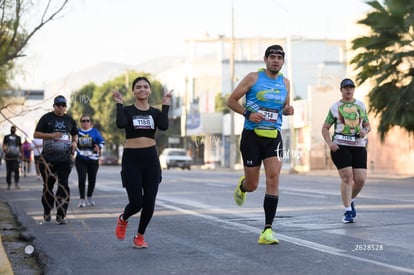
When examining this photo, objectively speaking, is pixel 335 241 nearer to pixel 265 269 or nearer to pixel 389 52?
pixel 265 269

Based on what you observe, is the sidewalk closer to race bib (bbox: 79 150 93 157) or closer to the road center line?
race bib (bbox: 79 150 93 157)

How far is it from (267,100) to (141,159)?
1.50 m

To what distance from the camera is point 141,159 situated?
30.8 feet

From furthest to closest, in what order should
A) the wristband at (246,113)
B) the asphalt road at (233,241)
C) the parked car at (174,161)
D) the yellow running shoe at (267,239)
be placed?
the parked car at (174,161)
the wristband at (246,113)
the yellow running shoe at (267,239)
the asphalt road at (233,241)

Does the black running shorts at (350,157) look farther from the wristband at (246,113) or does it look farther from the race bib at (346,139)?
the wristband at (246,113)

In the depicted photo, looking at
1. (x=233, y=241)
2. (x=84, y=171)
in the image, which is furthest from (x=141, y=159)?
(x=84, y=171)

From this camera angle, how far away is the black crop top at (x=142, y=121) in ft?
30.7

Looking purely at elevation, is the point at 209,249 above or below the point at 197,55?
below

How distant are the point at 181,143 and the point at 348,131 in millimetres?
55923

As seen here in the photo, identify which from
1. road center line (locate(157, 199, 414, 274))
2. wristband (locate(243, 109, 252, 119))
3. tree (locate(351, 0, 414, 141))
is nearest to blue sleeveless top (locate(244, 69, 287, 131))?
wristband (locate(243, 109, 252, 119))

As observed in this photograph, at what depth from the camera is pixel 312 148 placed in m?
52.4

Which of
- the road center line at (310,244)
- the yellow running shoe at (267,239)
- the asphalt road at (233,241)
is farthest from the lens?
the yellow running shoe at (267,239)

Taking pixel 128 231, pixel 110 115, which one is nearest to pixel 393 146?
pixel 110 115

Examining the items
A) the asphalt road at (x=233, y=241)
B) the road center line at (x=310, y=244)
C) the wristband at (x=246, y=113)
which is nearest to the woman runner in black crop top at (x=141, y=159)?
the asphalt road at (x=233, y=241)
